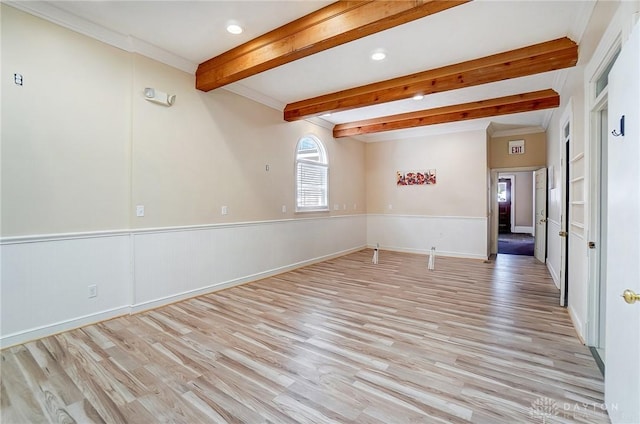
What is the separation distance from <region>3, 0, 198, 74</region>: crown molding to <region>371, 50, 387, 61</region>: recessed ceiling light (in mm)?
2261

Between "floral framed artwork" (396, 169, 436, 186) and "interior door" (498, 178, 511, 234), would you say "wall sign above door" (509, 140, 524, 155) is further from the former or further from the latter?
"interior door" (498, 178, 511, 234)

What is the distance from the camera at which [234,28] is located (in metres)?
2.94

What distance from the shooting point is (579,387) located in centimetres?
197

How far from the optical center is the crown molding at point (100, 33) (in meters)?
2.63

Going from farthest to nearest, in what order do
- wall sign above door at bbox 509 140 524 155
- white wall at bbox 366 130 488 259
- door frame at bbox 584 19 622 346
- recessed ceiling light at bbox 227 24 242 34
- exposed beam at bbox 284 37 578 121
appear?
wall sign above door at bbox 509 140 524 155
white wall at bbox 366 130 488 259
exposed beam at bbox 284 37 578 121
recessed ceiling light at bbox 227 24 242 34
door frame at bbox 584 19 622 346

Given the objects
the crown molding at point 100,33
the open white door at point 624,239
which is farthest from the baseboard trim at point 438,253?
the crown molding at point 100,33

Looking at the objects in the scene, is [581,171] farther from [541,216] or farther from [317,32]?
[541,216]

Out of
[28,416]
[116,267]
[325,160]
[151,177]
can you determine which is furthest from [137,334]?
[325,160]

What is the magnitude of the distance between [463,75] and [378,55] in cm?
109

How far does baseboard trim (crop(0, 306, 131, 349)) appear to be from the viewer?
2.56m

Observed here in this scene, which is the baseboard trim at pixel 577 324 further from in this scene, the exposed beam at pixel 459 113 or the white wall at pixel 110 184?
the white wall at pixel 110 184

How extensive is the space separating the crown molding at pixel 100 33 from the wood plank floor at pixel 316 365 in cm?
296

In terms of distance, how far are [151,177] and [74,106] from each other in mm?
953

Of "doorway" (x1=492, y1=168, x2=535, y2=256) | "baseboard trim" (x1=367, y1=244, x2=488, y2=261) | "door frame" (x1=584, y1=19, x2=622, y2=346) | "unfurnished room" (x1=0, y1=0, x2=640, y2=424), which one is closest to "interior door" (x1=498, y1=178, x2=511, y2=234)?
"doorway" (x1=492, y1=168, x2=535, y2=256)
